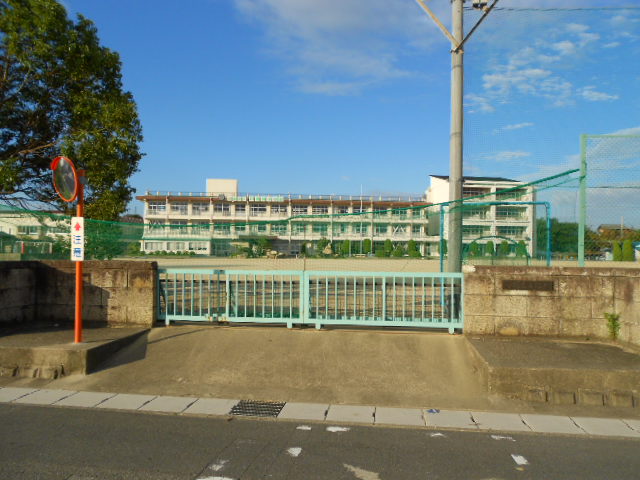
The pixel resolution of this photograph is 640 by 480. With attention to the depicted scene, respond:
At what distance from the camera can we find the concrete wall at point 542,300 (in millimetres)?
6648

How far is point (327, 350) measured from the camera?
6.66 m

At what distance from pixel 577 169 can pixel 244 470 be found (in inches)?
255

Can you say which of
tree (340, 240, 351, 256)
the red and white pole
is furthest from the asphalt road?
tree (340, 240, 351, 256)

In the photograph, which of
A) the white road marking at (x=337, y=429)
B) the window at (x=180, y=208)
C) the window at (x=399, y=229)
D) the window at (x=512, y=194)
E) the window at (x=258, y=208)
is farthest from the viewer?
the window at (x=180, y=208)

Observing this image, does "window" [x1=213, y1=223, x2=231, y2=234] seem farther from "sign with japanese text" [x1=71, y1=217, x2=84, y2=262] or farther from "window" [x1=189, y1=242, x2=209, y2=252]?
"sign with japanese text" [x1=71, y1=217, x2=84, y2=262]

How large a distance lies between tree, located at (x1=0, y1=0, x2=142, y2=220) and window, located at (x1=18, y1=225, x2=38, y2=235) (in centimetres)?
255

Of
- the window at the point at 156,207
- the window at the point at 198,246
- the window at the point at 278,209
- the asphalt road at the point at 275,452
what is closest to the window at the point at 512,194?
the asphalt road at the point at 275,452

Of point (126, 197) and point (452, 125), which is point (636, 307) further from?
point (126, 197)

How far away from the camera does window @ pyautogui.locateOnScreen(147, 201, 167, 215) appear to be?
76.2 metres

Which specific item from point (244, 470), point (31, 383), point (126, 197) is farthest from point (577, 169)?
point (126, 197)

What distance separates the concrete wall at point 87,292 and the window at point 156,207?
7185 cm

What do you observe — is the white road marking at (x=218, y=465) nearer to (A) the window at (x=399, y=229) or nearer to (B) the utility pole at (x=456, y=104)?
(A) the window at (x=399, y=229)

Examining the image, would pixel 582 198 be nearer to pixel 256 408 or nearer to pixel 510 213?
pixel 510 213

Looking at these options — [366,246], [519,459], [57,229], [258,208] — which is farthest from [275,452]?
[258,208]
